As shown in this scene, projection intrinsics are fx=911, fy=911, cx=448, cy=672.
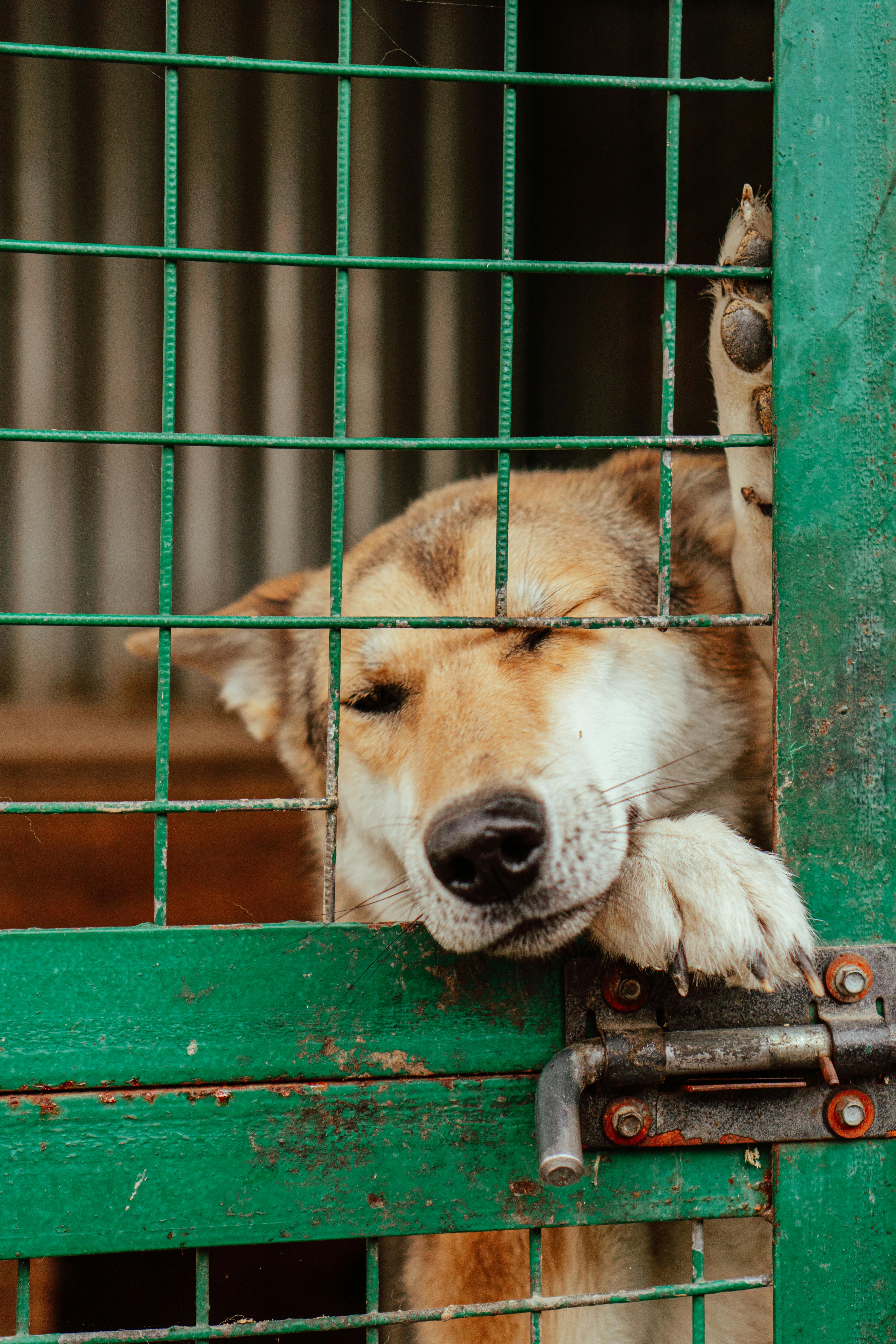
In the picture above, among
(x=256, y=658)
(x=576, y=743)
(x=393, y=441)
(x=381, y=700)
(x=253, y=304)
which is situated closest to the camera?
(x=393, y=441)

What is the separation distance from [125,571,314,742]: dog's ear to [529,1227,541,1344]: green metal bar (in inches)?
66.5

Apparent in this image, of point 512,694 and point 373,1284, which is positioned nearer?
point 373,1284

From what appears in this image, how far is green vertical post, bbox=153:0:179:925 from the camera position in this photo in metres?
1.19

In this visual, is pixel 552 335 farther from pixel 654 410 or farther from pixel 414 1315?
pixel 414 1315

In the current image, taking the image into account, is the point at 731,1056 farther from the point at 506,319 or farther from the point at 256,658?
Answer: the point at 256,658

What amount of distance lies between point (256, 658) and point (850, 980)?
1859mm

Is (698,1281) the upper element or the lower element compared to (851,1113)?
lower

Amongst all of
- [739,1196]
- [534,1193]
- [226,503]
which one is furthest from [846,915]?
[226,503]

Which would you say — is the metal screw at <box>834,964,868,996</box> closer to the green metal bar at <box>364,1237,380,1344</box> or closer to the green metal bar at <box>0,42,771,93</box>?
the green metal bar at <box>364,1237,380,1344</box>

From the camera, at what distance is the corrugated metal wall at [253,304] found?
507 cm

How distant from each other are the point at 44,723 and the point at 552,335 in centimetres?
469

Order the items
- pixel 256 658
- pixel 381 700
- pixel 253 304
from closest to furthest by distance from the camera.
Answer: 1. pixel 381 700
2. pixel 256 658
3. pixel 253 304

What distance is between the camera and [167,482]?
1228 millimetres

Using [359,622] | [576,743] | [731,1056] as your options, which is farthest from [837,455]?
[731,1056]
